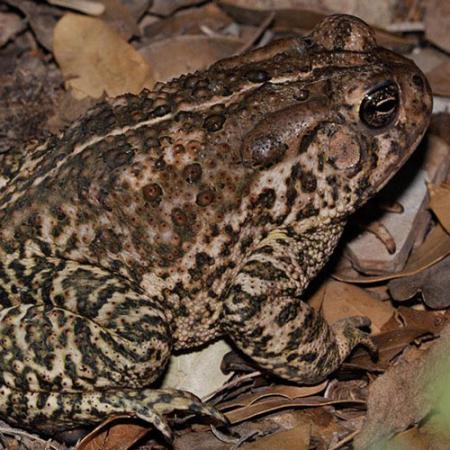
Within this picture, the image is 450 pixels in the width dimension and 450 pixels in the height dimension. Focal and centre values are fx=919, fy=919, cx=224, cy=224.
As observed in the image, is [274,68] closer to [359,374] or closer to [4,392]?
[359,374]

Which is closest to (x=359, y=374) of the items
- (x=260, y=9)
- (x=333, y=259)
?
(x=333, y=259)

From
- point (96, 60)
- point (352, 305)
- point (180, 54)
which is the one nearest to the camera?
point (352, 305)

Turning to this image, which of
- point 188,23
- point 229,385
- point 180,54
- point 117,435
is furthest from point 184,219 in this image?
point 188,23

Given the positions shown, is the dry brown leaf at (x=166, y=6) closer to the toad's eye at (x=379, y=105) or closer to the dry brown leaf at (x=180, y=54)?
the dry brown leaf at (x=180, y=54)

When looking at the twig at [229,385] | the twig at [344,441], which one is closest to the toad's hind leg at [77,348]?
the twig at [229,385]

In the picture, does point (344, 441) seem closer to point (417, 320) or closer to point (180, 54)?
point (417, 320)
